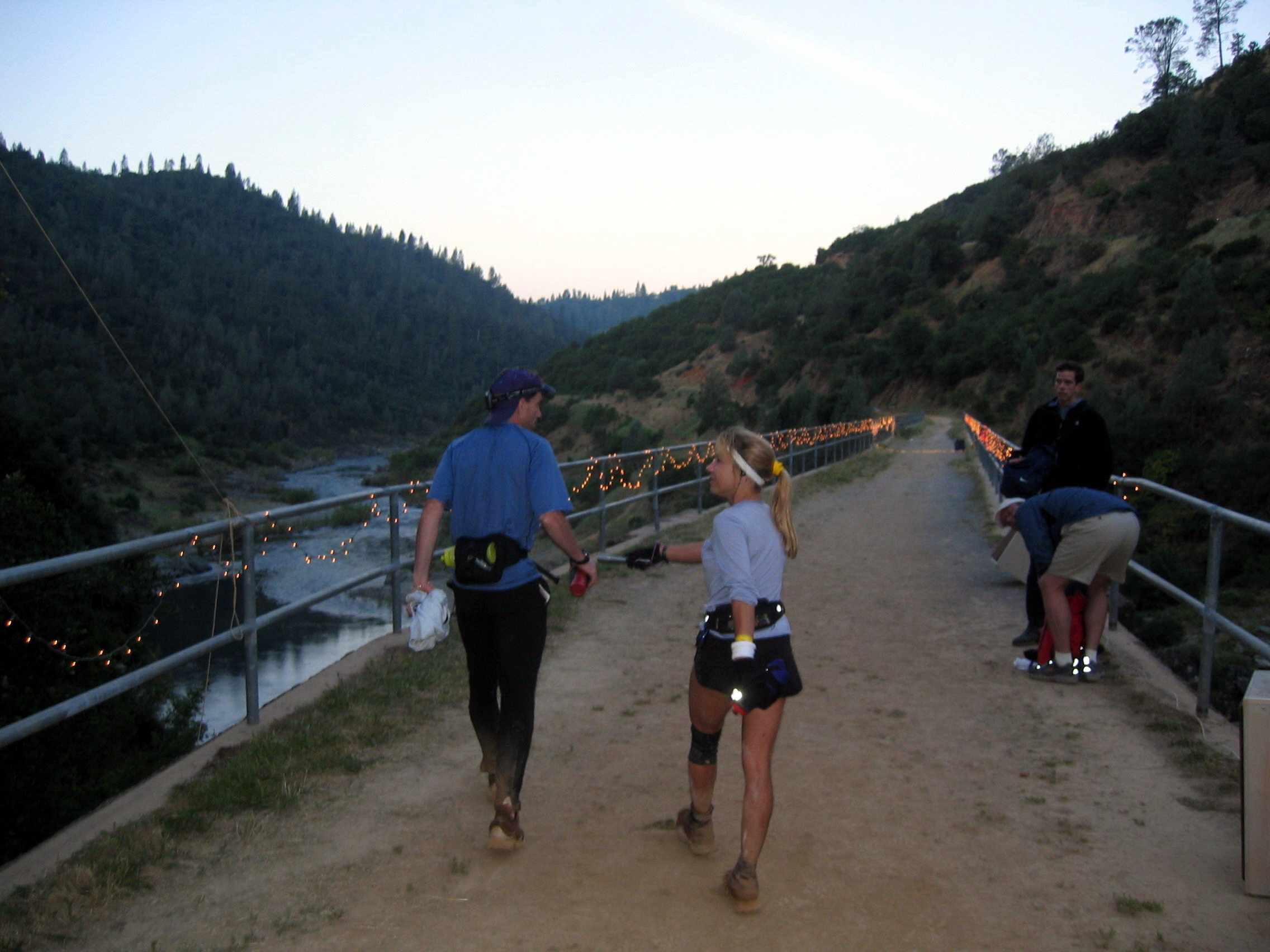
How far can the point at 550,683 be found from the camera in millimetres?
6039

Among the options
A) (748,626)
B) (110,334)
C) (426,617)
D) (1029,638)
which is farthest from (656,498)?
(748,626)

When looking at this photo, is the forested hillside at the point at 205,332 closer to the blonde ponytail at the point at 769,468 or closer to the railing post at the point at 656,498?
the railing post at the point at 656,498

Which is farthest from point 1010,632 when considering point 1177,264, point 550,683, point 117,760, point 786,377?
point 786,377

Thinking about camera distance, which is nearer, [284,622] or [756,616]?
[756,616]

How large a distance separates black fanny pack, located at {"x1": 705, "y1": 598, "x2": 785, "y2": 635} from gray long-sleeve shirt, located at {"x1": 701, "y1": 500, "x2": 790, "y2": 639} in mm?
14

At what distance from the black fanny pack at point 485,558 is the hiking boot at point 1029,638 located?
4.44 metres

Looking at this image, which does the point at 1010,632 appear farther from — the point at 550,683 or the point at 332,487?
the point at 332,487

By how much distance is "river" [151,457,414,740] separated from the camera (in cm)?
2508

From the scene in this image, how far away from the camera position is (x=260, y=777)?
166 inches

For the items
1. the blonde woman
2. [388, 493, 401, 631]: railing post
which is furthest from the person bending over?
[388, 493, 401, 631]: railing post

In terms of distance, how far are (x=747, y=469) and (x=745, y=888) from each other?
131cm

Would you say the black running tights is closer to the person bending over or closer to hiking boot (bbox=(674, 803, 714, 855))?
hiking boot (bbox=(674, 803, 714, 855))

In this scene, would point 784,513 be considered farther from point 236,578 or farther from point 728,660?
point 236,578

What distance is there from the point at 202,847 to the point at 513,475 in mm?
1762
